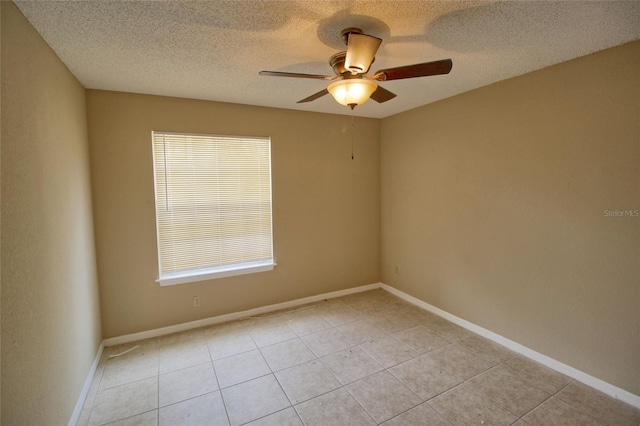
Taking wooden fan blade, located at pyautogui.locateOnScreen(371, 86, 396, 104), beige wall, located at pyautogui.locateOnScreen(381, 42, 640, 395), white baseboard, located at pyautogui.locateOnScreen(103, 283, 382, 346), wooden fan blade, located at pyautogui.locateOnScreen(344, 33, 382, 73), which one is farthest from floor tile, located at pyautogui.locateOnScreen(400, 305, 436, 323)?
Result: wooden fan blade, located at pyautogui.locateOnScreen(344, 33, 382, 73)

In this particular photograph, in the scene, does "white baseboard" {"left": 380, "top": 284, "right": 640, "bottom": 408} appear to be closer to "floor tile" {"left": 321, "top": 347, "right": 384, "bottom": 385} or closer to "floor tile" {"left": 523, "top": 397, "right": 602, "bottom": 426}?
"floor tile" {"left": 523, "top": 397, "right": 602, "bottom": 426}

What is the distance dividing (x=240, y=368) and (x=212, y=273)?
3.71ft

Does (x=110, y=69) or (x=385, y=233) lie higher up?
(x=110, y=69)

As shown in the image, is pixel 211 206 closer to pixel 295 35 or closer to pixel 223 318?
pixel 223 318

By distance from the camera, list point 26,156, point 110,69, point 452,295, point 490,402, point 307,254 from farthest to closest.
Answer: point 307,254 < point 452,295 < point 110,69 < point 490,402 < point 26,156

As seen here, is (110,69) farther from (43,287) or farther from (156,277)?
(156,277)

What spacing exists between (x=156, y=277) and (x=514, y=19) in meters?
3.62

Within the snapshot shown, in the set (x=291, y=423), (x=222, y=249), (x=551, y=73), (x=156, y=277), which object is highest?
(x=551, y=73)

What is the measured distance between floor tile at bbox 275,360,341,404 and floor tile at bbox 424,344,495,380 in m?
0.96

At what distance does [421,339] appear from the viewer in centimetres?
304

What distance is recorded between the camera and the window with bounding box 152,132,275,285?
3.16 m

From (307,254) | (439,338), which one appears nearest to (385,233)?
(307,254)

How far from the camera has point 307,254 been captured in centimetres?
392

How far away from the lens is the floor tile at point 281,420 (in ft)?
6.52
